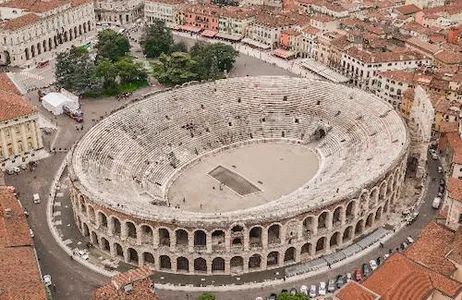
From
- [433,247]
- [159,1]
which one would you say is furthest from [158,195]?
[159,1]

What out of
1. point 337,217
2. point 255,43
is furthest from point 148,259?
point 255,43

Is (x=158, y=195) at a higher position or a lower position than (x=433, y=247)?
lower

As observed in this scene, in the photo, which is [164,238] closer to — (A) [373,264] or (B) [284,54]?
(A) [373,264]

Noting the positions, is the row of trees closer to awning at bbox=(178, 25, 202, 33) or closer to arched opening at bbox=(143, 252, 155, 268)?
awning at bbox=(178, 25, 202, 33)

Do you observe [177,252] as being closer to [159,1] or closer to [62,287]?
[62,287]

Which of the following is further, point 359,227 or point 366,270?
point 359,227

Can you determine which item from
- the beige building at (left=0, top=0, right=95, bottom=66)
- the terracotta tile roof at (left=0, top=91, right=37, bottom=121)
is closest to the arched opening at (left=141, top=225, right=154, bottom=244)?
the terracotta tile roof at (left=0, top=91, right=37, bottom=121)
